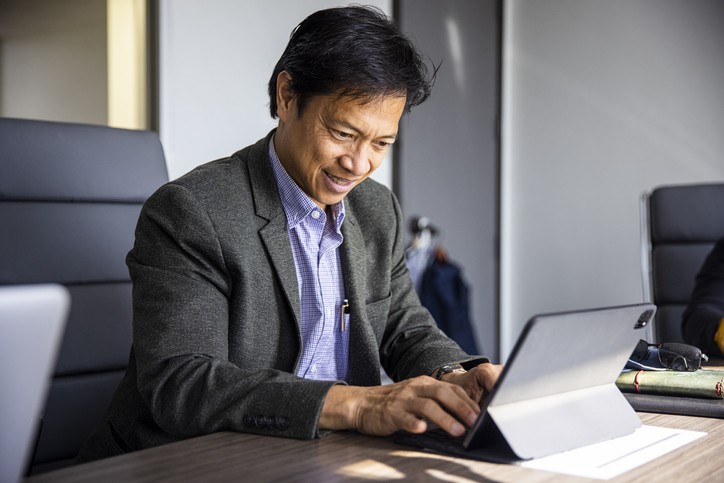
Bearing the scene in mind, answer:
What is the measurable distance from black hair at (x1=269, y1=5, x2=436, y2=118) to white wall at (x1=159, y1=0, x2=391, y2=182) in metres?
1.42

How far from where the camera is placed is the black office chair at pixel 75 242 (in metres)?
1.54

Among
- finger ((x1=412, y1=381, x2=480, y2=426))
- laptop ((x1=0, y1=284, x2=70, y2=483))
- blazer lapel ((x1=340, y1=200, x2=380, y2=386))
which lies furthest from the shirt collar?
laptop ((x1=0, y1=284, x2=70, y2=483))

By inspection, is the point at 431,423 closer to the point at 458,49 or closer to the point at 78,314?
the point at 78,314

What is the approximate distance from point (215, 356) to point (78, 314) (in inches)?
19.9

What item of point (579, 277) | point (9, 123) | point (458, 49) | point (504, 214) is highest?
point (458, 49)

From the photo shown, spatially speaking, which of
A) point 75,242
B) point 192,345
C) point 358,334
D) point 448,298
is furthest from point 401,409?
point 448,298

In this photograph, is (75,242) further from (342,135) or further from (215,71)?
(215,71)

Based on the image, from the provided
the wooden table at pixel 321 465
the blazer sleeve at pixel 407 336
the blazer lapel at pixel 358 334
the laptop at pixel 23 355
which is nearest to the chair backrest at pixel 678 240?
the blazer sleeve at pixel 407 336

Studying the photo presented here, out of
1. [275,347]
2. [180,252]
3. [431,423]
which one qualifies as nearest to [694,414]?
[431,423]

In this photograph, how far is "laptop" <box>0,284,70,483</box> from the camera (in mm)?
562

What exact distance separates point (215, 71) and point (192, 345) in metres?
1.95

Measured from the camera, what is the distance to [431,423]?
109 centimetres

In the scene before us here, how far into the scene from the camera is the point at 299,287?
1461 mm

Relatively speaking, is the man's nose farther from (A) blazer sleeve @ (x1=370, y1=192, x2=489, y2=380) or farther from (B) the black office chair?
(B) the black office chair
